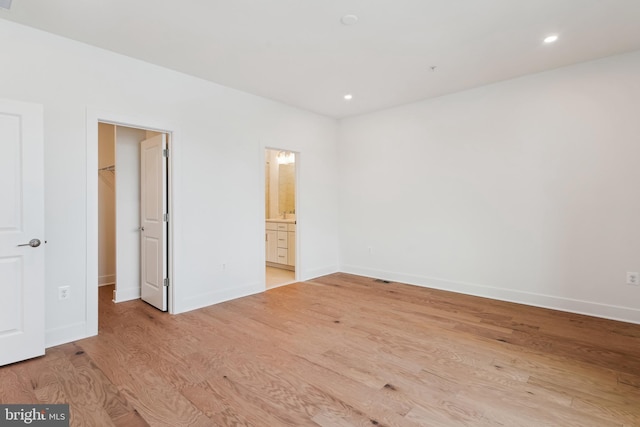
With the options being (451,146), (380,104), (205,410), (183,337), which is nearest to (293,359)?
(205,410)

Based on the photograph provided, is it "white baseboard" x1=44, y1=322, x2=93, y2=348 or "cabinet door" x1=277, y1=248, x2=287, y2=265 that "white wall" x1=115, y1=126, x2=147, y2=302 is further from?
"cabinet door" x1=277, y1=248, x2=287, y2=265

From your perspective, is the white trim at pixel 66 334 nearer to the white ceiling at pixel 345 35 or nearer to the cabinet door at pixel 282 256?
the white ceiling at pixel 345 35

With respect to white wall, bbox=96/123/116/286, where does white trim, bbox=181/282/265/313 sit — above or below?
below

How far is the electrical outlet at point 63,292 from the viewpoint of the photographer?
2840 millimetres

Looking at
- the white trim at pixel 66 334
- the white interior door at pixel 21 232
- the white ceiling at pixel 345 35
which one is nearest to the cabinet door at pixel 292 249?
the white ceiling at pixel 345 35

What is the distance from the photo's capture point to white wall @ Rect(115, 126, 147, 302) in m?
4.17

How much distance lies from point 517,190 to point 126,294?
510 centimetres

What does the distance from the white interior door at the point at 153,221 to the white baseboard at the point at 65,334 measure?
0.82 meters

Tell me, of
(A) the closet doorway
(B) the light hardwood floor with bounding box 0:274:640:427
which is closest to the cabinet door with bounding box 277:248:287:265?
(B) the light hardwood floor with bounding box 0:274:640:427

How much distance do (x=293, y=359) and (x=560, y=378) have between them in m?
1.91

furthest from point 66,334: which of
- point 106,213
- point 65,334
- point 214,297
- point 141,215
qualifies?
point 106,213

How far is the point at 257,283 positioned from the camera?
443cm

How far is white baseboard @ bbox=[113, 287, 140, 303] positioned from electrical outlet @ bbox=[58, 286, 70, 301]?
1.28 meters

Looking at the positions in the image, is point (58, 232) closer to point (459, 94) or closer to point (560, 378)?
point (560, 378)
